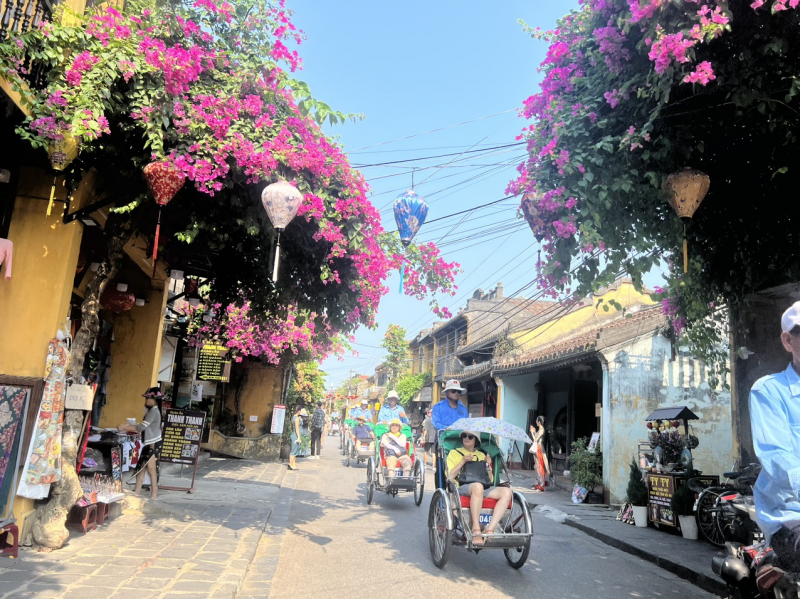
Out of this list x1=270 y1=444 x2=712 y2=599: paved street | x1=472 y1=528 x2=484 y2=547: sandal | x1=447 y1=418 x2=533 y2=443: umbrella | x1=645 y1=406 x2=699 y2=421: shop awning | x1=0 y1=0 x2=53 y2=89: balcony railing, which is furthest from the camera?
x1=645 y1=406 x2=699 y2=421: shop awning

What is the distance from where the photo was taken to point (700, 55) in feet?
14.9

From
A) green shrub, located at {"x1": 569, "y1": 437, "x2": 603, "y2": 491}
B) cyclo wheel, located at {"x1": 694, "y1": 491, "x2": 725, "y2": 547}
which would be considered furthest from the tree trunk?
green shrub, located at {"x1": 569, "y1": 437, "x2": 603, "y2": 491}

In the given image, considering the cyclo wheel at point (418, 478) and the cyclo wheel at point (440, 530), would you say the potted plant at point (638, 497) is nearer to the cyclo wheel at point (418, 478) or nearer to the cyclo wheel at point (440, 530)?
the cyclo wheel at point (418, 478)

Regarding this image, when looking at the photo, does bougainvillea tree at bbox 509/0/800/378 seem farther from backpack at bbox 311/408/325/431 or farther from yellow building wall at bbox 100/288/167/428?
backpack at bbox 311/408/325/431

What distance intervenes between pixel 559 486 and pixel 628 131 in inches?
506

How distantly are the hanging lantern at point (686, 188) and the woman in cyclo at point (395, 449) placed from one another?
728cm

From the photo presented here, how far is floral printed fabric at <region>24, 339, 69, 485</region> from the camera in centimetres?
572

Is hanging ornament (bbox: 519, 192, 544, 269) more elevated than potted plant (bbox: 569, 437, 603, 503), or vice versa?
hanging ornament (bbox: 519, 192, 544, 269)

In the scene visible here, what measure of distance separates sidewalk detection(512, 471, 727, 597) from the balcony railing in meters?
8.45

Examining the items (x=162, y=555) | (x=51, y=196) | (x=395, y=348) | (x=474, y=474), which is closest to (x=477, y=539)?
(x=474, y=474)

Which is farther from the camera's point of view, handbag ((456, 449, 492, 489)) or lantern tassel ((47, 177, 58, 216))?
handbag ((456, 449, 492, 489))

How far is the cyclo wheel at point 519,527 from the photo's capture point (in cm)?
593

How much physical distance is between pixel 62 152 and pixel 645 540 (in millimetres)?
8936

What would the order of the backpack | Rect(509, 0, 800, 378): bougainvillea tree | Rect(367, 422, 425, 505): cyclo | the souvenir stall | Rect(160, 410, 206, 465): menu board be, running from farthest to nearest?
the backpack, Rect(367, 422, 425, 505): cyclo, Rect(160, 410, 206, 465): menu board, the souvenir stall, Rect(509, 0, 800, 378): bougainvillea tree
